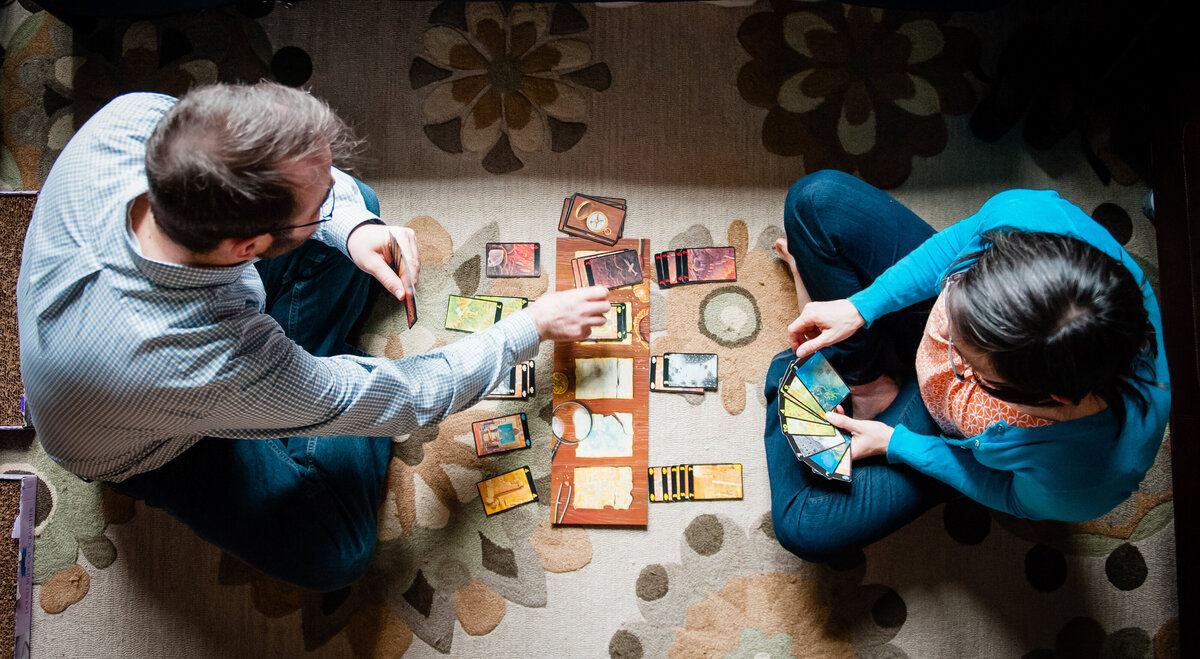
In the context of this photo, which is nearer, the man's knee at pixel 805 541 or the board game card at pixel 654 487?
the man's knee at pixel 805 541

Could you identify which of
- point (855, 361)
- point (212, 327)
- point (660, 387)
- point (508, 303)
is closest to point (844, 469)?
point (855, 361)

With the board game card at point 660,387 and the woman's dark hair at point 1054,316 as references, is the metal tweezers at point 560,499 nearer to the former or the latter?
the board game card at point 660,387

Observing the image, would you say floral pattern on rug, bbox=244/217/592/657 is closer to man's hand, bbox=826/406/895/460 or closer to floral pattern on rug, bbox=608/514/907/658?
floral pattern on rug, bbox=608/514/907/658

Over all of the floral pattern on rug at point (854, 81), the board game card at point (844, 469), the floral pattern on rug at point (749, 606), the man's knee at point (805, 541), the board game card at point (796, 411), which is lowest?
the floral pattern on rug at point (749, 606)

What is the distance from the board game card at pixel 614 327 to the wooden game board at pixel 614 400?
0.02m

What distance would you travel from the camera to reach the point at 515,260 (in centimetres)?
202

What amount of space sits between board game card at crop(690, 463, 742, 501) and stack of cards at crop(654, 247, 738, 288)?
0.53m

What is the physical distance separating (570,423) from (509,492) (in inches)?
10.0

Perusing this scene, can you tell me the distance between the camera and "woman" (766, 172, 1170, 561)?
1.11m

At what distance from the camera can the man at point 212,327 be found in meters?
1.12

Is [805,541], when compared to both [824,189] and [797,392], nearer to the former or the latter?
[797,392]

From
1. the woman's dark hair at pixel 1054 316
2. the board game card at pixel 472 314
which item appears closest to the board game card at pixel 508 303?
the board game card at pixel 472 314

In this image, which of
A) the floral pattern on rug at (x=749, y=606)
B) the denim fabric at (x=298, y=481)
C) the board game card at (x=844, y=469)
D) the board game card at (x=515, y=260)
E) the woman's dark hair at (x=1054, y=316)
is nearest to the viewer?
the woman's dark hair at (x=1054, y=316)

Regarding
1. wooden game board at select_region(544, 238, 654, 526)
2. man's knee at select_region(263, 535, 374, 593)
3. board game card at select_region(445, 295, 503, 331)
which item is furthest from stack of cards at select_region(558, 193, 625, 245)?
man's knee at select_region(263, 535, 374, 593)
